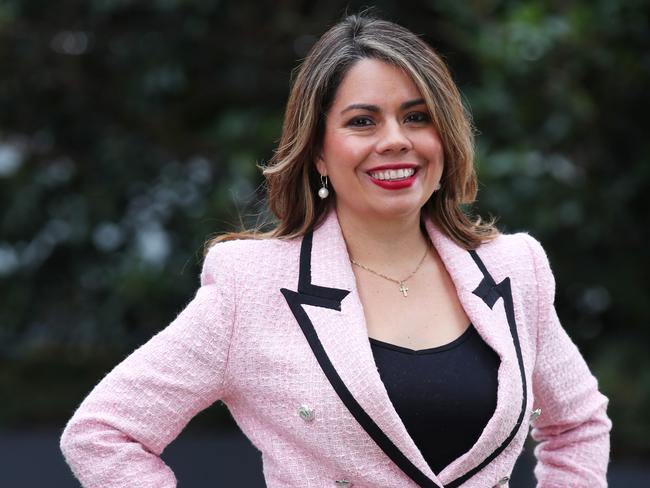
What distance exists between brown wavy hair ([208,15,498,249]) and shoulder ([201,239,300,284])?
57 millimetres

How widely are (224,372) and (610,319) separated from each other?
4.72 m

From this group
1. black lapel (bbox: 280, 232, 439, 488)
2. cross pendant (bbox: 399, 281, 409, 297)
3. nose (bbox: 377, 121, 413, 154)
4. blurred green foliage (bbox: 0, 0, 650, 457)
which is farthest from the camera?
blurred green foliage (bbox: 0, 0, 650, 457)

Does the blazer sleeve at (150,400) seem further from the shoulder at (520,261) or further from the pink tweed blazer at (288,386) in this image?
the shoulder at (520,261)

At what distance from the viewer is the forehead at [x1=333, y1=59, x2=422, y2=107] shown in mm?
2402

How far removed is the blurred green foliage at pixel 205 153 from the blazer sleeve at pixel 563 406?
2743 millimetres

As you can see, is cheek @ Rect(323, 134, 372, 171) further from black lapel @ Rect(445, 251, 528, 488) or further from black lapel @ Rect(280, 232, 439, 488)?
black lapel @ Rect(445, 251, 528, 488)

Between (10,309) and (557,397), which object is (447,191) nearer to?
(557,397)

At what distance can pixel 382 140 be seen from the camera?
2395 mm

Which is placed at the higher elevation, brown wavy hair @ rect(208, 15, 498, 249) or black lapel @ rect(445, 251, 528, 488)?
brown wavy hair @ rect(208, 15, 498, 249)

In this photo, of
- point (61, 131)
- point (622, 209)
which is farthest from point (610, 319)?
point (61, 131)

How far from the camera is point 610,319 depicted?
6.72 m

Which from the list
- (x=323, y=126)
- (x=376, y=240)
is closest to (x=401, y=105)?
(x=323, y=126)

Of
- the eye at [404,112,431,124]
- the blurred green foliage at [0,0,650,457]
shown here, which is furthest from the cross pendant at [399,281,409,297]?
the blurred green foliage at [0,0,650,457]

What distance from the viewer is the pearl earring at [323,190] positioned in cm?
254
